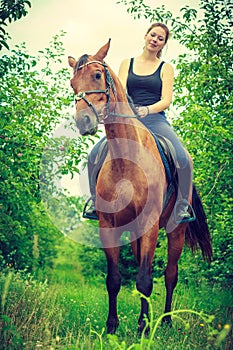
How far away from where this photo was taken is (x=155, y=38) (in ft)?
20.7

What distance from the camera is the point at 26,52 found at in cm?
871

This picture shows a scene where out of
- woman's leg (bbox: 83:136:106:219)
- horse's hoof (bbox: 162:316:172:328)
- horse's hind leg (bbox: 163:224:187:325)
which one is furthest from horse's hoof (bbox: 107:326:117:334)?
horse's hind leg (bbox: 163:224:187:325)

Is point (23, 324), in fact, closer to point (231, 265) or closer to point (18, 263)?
point (231, 265)

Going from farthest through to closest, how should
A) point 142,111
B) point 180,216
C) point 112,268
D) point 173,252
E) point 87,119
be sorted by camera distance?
point 173,252
point 180,216
point 142,111
point 112,268
point 87,119

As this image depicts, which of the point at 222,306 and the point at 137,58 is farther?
the point at 222,306

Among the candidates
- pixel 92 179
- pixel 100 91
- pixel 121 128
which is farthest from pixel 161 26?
pixel 92 179

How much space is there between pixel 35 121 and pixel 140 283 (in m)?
3.72

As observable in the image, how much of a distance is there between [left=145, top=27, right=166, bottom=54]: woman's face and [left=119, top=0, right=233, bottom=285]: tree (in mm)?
1390

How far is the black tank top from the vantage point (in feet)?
20.6

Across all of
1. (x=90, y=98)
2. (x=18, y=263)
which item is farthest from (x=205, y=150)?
(x=18, y=263)

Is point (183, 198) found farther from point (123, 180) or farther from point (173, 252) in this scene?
point (123, 180)

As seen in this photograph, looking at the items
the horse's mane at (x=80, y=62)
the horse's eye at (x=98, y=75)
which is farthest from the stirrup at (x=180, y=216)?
the horse's mane at (x=80, y=62)

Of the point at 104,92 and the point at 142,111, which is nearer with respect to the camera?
the point at 104,92

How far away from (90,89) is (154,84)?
1.45 metres
